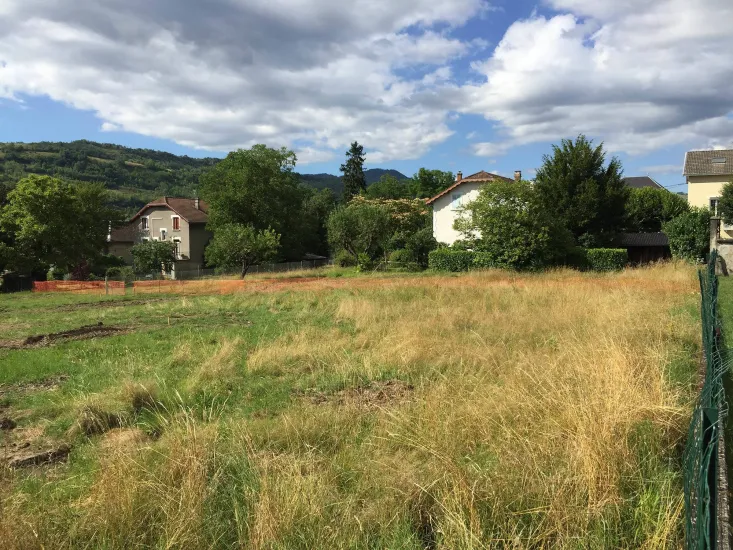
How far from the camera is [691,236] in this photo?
3045cm

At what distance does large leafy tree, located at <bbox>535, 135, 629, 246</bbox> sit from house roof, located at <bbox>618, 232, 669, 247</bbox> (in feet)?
17.5

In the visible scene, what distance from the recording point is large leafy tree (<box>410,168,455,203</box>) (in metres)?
87.8

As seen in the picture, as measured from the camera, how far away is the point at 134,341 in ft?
37.7

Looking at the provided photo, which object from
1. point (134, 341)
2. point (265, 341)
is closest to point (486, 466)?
point (265, 341)

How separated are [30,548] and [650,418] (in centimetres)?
494

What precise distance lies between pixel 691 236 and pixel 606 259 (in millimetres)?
4890

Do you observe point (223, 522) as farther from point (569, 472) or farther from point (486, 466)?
point (569, 472)

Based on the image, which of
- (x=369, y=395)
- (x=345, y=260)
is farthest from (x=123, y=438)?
(x=345, y=260)

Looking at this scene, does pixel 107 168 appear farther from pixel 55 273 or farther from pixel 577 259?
pixel 577 259

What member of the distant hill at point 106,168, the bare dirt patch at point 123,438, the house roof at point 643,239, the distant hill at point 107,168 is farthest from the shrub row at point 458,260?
the distant hill at point 106,168

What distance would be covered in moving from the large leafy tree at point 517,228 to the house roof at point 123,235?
45195 millimetres

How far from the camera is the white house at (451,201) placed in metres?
46.2

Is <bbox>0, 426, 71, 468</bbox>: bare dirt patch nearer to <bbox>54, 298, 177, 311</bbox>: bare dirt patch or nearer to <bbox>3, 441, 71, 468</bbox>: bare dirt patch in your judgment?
<bbox>3, 441, 71, 468</bbox>: bare dirt patch

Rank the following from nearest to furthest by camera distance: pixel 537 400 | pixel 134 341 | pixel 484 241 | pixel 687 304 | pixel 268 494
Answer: pixel 268 494 < pixel 537 400 < pixel 134 341 < pixel 687 304 < pixel 484 241
